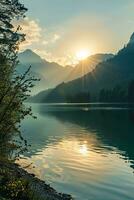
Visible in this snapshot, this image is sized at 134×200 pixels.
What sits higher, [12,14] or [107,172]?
[12,14]

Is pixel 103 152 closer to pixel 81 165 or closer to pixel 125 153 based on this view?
pixel 125 153

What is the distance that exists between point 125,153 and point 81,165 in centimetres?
1741

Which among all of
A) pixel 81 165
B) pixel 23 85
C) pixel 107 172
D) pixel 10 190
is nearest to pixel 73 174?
pixel 107 172

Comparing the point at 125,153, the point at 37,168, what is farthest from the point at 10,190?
the point at 125,153

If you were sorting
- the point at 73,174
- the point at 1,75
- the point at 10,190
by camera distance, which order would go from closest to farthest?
the point at 1,75, the point at 10,190, the point at 73,174

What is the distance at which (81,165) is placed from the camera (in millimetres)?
60094

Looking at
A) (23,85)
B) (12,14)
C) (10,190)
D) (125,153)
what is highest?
(12,14)

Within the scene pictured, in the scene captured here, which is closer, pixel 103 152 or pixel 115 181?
pixel 115 181

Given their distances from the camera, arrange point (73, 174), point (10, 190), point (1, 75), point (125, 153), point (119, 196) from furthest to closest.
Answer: point (125, 153) → point (73, 174) → point (119, 196) → point (10, 190) → point (1, 75)

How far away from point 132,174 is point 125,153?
898 inches

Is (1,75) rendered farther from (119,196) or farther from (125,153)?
(125,153)

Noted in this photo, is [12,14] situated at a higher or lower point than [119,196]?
higher

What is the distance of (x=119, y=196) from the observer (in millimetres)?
40281

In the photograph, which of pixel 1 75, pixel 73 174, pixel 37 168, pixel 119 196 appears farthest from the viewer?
pixel 37 168
